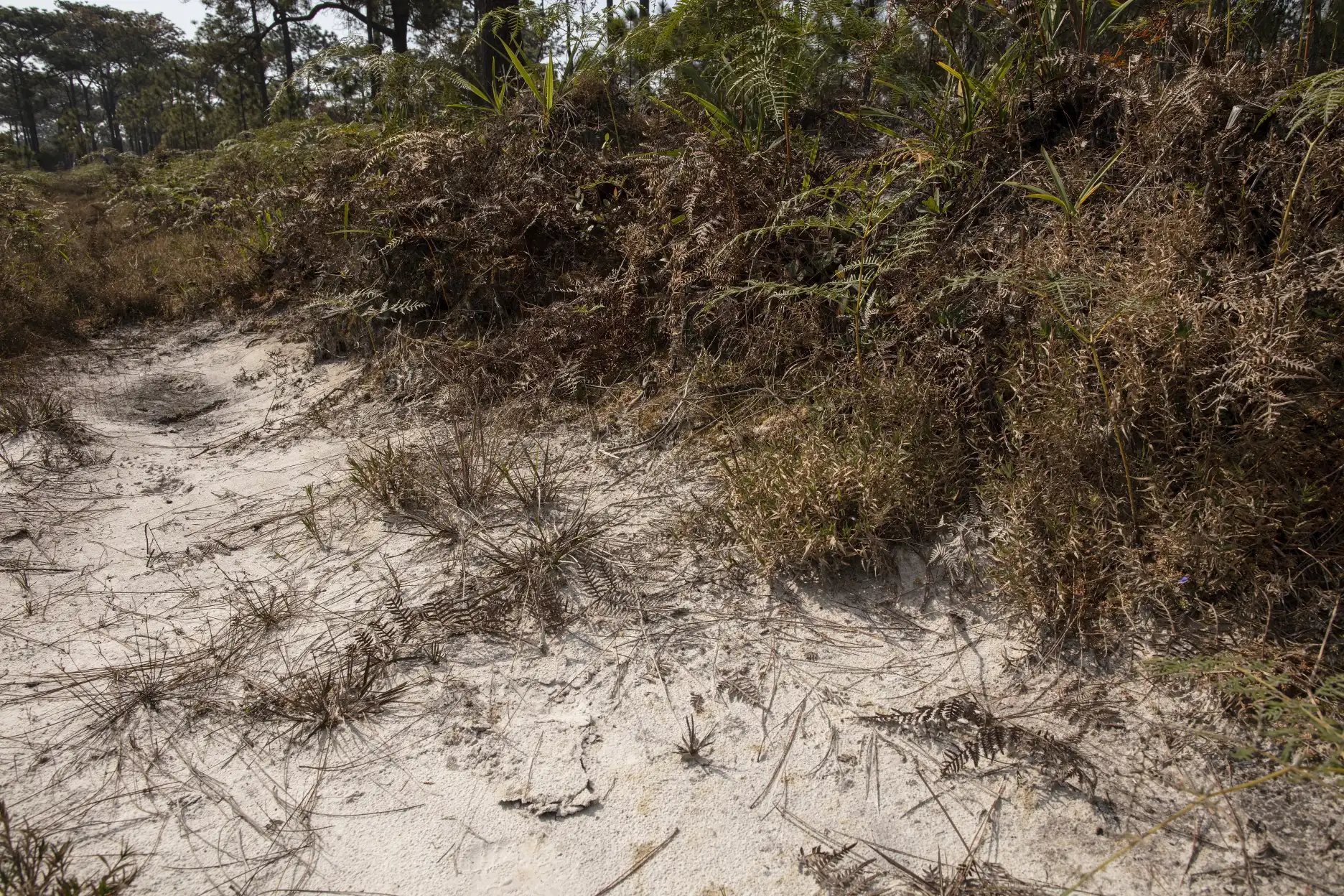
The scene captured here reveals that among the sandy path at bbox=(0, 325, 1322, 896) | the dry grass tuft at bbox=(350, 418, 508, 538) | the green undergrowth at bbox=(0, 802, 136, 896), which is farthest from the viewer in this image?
the dry grass tuft at bbox=(350, 418, 508, 538)

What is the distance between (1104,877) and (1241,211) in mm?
2311

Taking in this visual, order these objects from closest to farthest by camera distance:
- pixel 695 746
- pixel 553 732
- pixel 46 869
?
pixel 46 869 → pixel 695 746 → pixel 553 732

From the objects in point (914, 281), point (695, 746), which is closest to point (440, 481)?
point (695, 746)

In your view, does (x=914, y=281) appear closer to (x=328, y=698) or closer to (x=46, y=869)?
(x=328, y=698)

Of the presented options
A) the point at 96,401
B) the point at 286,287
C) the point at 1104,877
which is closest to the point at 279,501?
the point at 96,401

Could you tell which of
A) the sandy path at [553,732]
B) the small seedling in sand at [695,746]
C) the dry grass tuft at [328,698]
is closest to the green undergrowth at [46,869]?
the sandy path at [553,732]

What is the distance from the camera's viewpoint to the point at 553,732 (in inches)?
90.8

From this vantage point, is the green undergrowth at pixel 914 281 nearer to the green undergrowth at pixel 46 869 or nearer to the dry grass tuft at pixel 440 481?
the dry grass tuft at pixel 440 481

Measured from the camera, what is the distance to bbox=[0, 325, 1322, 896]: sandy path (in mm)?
1909

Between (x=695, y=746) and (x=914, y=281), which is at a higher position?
(x=914, y=281)

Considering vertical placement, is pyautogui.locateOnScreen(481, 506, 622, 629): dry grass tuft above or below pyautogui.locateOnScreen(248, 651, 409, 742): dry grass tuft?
above

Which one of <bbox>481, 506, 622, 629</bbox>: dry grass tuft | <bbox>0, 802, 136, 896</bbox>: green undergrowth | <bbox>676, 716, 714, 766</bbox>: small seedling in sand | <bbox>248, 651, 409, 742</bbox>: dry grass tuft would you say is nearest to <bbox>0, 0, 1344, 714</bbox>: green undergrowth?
<bbox>481, 506, 622, 629</bbox>: dry grass tuft

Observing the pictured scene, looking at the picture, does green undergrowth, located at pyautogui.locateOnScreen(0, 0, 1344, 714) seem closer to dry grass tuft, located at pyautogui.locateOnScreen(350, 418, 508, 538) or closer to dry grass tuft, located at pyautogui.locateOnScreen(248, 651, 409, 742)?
dry grass tuft, located at pyautogui.locateOnScreen(350, 418, 508, 538)

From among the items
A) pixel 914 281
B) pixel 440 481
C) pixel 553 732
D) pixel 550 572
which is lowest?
pixel 553 732
